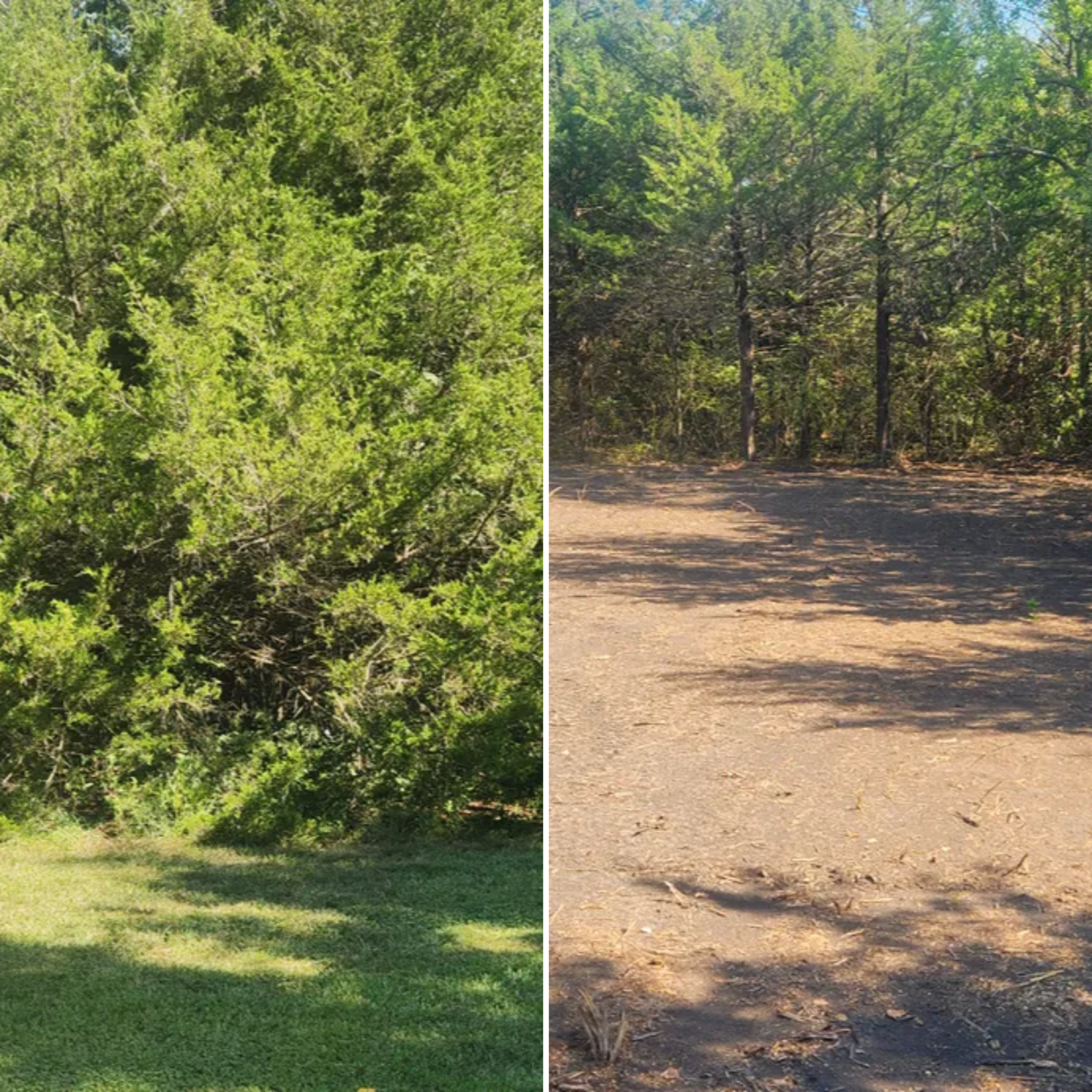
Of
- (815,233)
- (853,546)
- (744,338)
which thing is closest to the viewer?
(853,546)

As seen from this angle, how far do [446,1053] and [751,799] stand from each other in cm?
165

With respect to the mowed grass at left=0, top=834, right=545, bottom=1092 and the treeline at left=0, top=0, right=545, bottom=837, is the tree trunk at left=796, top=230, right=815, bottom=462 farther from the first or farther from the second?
the mowed grass at left=0, top=834, right=545, bottom=1092

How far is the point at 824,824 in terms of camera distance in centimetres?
395

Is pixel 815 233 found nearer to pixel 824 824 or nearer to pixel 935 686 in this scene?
pixel 935 686

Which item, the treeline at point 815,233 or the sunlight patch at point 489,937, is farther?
the treeline at point 815,233

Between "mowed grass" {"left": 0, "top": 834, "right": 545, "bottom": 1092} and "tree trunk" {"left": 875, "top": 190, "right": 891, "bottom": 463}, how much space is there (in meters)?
9.48

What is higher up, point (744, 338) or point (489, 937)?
point (744, 338)

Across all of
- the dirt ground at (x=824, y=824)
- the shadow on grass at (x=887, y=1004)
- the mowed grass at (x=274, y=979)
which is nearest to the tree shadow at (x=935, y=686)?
the dirt ground at (x=824, y=824)

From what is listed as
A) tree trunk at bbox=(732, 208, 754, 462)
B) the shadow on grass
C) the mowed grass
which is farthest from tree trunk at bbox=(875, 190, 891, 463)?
the shadow on grass

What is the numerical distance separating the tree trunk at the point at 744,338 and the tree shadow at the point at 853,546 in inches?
41.2

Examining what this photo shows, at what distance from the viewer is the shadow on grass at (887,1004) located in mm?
2406

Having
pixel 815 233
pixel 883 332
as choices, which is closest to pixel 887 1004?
pixel 883 332

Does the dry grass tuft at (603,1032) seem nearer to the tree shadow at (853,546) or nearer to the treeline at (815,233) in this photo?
the tree shadow at (853,546)

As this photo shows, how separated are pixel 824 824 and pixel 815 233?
36.5 feet
